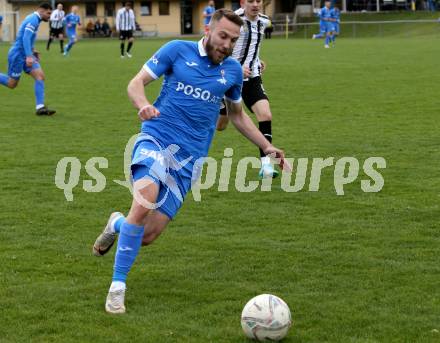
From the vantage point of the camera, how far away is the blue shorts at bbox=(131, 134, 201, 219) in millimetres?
6172

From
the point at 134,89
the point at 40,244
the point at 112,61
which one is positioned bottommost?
the point at 112,61

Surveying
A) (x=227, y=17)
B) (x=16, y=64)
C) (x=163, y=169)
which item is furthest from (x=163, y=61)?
(x=16, y=64)

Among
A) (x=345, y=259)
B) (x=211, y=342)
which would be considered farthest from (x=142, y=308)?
(x=345, y=259)

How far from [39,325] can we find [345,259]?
2.64m

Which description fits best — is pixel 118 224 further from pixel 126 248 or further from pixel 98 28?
pixel 98 28

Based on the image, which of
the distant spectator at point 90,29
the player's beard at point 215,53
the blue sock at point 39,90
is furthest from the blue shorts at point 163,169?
the distant spectator at point 90,29

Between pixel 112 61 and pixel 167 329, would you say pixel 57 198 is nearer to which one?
pixel 167 329

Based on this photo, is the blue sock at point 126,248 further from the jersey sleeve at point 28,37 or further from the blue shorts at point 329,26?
the blue shorts at point 329,26

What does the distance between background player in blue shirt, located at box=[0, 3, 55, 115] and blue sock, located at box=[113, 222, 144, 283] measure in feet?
35.8

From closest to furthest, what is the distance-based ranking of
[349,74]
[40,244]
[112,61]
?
[40,244] < [349,74] < [112,61]

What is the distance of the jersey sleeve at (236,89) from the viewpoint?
666 cm

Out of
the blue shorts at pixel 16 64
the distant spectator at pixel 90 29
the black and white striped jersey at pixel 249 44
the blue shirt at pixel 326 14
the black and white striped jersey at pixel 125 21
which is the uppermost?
the black and white striped jersey at pixel 249 44

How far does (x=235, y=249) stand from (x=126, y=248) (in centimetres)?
167

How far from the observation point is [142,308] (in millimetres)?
6043
